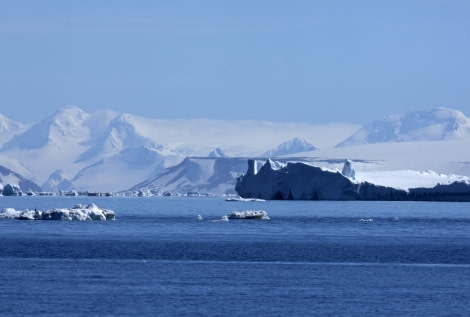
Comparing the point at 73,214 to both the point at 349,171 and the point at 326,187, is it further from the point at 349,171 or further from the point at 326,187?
the point at 349,171

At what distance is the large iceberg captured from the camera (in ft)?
383

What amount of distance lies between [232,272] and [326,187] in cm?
7329

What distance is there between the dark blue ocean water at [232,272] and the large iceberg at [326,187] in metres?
41.9

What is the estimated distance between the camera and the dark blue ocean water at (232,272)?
3497cm

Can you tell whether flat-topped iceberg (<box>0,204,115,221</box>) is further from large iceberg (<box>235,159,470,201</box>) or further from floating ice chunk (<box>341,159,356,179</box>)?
floating ice chunk (<box>341,159,356,179</box>)

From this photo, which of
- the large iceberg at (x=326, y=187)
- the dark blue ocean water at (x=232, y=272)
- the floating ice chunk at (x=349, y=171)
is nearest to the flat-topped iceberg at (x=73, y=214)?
the dark blue ocean water at (x=232, y=272)

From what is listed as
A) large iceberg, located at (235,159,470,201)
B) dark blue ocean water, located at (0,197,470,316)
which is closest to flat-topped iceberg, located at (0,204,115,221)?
dark blue ocean water, located at (0,197,470,316)

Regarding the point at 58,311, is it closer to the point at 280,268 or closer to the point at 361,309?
the point at 361,309

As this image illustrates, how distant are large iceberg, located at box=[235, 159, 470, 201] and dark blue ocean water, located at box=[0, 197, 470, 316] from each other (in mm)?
41949

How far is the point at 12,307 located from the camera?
34.0m

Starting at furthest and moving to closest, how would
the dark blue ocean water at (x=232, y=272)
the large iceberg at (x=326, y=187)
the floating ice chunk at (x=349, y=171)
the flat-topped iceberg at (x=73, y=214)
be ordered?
the floating ice chunk at (x=349, y=171)
the large iceberg at (x=326, y=187)
the flat-topped iceberg at (x=73, y=214)
the dark blue ocean water at (x=232, y=272)

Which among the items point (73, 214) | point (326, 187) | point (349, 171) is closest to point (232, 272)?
point (73, 214)

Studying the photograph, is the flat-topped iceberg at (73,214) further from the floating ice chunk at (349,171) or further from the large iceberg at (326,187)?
the floating ice chunk at (349,171)

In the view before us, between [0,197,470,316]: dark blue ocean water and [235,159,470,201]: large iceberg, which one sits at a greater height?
[235,159,470,201]: large iceberg
